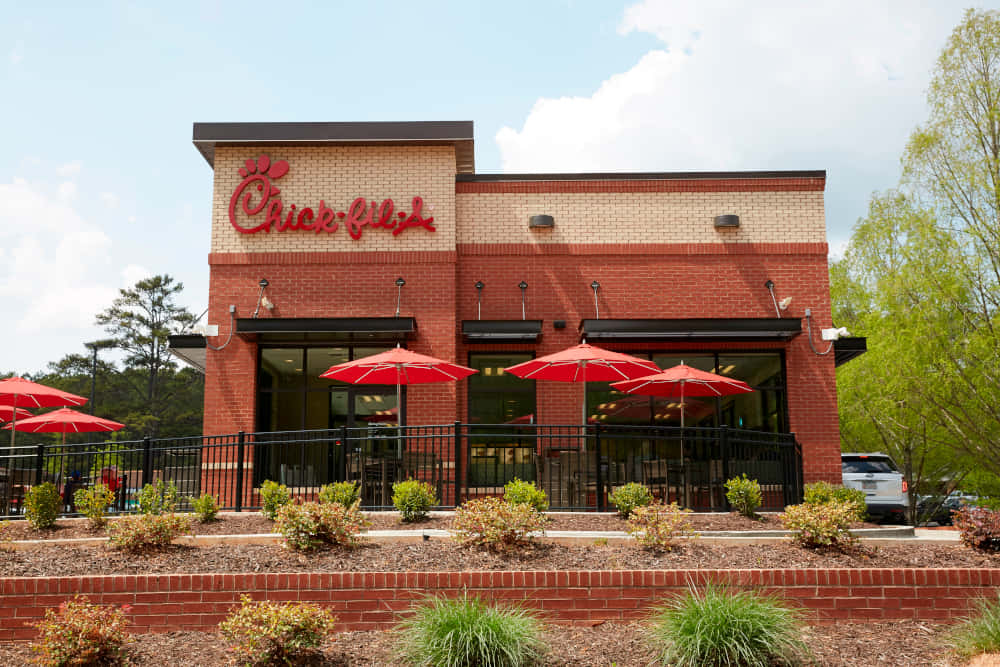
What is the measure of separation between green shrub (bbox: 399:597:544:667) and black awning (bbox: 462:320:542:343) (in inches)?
364

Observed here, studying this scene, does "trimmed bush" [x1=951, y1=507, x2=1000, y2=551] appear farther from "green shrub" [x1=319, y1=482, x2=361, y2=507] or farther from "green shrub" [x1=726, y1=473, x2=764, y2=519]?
"green shrub" [x1=319, y1=482, x2=361, y2=507]

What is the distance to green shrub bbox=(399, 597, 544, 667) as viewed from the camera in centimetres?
612

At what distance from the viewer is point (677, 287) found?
1644cm

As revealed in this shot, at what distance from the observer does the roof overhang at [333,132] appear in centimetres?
1616

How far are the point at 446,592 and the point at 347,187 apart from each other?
10707 millimetres

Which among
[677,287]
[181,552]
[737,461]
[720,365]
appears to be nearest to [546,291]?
[677,287]

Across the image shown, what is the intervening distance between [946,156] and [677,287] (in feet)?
28.4

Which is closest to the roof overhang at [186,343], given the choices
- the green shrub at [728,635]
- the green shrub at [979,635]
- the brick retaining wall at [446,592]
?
the brick retaining wall at [446,592]

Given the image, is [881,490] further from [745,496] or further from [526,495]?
[526,495]

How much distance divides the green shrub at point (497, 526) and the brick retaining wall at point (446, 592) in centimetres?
85

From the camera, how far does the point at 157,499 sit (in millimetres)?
10008

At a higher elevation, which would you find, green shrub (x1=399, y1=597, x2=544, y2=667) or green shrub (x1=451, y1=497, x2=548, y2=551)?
green shrub (x1=451, y1=497, x2=548, y2=551)

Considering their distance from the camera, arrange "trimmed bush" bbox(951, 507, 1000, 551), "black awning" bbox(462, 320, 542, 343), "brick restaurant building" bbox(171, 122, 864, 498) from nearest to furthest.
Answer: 1. "trimmed bush" bbox(951, 507, 1000, 551)
2. "black awning" bbox(462, 320, 542, 343)
3. "brick restaurant building" bbox(171, 122, 864, 498)

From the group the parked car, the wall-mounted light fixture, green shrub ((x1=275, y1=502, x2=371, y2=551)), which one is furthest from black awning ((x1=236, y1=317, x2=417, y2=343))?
the parked car
